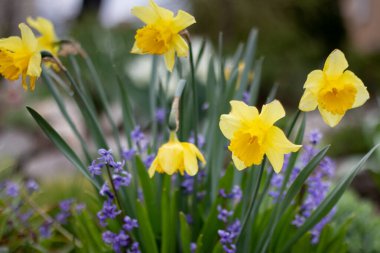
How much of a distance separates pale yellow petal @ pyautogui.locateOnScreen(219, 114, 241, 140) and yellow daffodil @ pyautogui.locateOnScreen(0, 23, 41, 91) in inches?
13.1

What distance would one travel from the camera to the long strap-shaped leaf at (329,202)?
1.05 meters

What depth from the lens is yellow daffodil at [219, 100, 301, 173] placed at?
0.88m

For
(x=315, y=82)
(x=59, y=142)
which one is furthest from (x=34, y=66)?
(x=315, y=82)

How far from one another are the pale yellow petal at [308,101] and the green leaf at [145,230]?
1.35ft

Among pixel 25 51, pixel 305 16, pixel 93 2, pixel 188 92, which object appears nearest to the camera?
pixel 25 51

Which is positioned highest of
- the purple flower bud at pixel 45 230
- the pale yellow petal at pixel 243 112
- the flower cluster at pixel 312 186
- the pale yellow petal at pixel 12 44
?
the pale yellow petal at pixel 12 44

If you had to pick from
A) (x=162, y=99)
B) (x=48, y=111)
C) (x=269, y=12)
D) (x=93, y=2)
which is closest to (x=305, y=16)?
(x=269, y=12)

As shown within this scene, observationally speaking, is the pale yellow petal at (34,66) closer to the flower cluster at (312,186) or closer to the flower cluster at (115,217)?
the flower cluster at (115,217)

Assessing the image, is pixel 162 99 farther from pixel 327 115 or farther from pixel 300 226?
pixel 327 115

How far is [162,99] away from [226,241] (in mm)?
427

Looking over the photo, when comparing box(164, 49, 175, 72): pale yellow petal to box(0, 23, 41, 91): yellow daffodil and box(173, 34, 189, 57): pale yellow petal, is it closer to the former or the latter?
box(173, 34, 189, 57): pale yellow petal

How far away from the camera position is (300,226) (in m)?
1.22

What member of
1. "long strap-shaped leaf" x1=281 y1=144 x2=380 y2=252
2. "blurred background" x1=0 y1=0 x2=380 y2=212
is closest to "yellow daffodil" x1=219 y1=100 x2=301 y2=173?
"long strap-shaped leaf" x1=281 y1=144 x2=380 y2=252

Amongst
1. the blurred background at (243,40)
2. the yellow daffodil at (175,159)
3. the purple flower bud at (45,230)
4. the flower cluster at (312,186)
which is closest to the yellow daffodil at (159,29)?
the yellow daffodil at (175,159)
